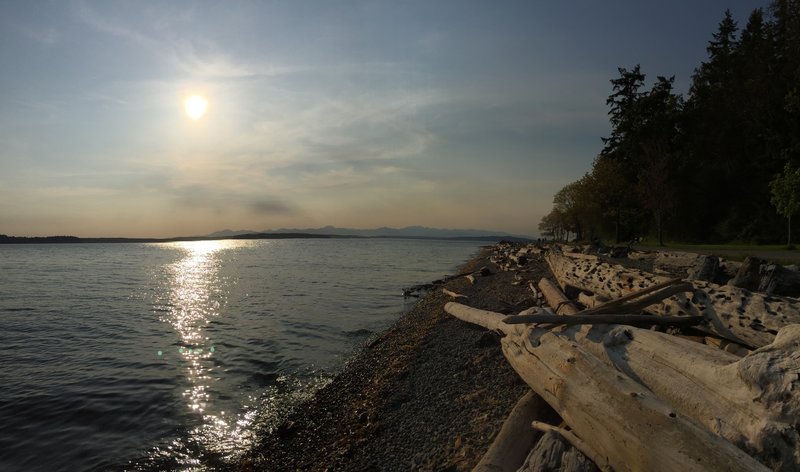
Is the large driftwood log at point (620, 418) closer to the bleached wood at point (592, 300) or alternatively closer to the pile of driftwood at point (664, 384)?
the pile of driftwood at point (664, 384)

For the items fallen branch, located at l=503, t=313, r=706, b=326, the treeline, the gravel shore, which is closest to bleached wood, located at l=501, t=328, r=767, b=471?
fallen branch, located at l=503, t=313, r=706, b=326

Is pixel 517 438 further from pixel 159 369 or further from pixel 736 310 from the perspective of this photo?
pixel 159 369

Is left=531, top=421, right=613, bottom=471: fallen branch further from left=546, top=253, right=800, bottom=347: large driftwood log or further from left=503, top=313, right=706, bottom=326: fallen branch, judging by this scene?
left=546, top=253, right=800, bottom=347: large driftwood log

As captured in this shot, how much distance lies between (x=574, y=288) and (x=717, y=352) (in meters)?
6.58

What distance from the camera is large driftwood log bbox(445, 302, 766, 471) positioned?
2.90 metres

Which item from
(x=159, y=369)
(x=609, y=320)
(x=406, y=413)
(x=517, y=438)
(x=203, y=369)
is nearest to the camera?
(x=517, y=438)

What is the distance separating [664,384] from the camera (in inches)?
163

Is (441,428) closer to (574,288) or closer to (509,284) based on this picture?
(574,288)

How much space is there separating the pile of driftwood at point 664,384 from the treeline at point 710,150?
4093 cm

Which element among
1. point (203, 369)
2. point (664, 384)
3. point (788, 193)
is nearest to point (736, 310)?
point (664, 384)

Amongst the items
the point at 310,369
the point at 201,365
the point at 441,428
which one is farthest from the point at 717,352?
the point at 201,365

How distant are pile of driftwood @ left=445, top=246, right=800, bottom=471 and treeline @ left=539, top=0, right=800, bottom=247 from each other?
40.9 meters

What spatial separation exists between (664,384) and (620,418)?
1007 millimetres

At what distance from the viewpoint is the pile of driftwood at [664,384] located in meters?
3.09
